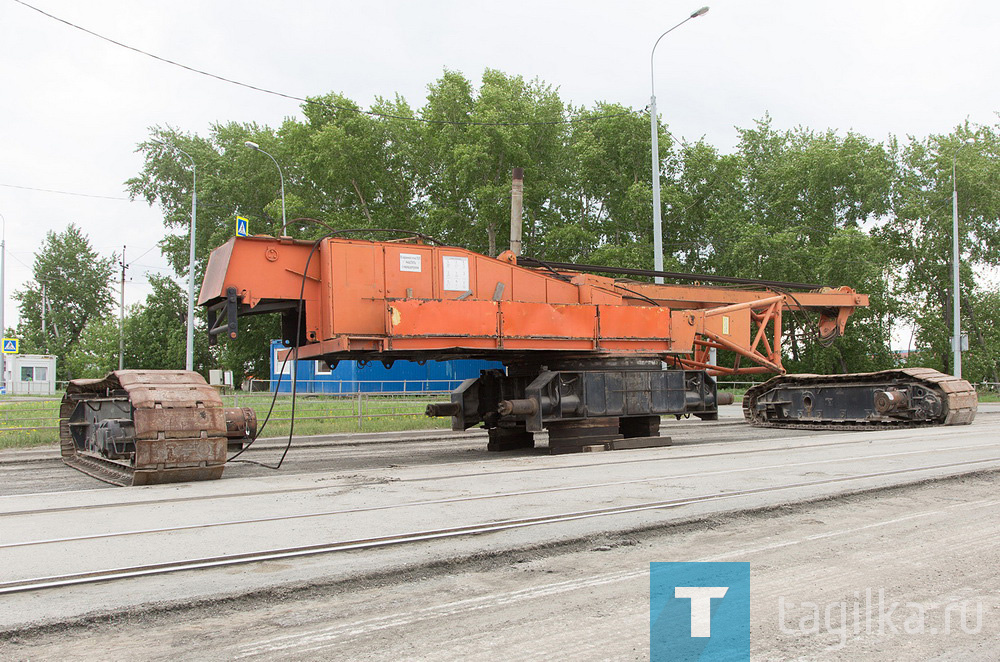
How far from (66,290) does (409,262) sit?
8597 cm

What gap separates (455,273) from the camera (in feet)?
34.8

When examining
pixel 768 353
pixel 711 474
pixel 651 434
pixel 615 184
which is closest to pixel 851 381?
pixel 768 353

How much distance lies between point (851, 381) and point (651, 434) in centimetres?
684

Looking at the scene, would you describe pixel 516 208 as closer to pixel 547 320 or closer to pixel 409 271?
pixel 547 320

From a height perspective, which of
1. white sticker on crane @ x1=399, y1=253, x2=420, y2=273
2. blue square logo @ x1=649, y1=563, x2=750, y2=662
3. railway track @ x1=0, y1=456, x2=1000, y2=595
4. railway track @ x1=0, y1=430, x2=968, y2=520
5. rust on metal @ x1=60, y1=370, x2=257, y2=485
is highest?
white sticker on crane @ x1=399, y1=253, x2=420, y2=273

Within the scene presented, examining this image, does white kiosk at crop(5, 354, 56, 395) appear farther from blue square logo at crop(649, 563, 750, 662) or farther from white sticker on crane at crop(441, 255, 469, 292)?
blue square logo at crop(649, 563, 750, 662)

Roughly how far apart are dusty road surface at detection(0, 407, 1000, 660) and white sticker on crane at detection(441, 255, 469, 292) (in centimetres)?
318

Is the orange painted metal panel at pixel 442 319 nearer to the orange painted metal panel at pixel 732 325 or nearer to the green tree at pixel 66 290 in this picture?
the orange painted metal panel at pixel 732 325

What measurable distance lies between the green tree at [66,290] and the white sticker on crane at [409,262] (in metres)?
Result: 82.1

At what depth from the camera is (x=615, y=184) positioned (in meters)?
42.9

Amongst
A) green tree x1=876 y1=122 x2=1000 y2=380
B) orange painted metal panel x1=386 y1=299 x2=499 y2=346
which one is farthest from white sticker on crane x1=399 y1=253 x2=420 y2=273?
green tree x1=876 y1=122 x2=1000 y2=380

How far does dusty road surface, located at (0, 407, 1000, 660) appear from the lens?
3.53 meters

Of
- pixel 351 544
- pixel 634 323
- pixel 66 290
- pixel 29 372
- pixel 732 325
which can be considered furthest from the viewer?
pixel 66 290

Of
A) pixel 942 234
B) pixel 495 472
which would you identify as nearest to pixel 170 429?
pixel 495 472
